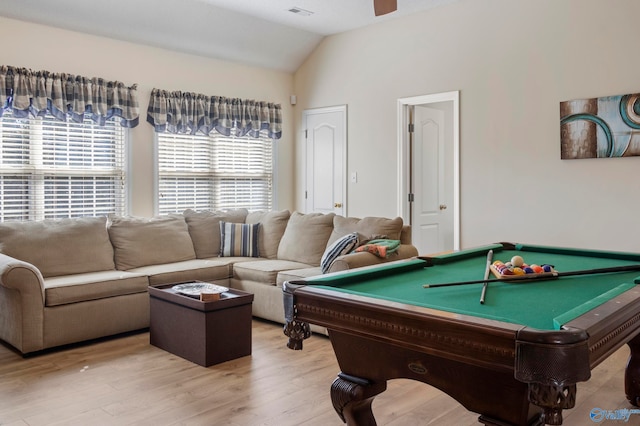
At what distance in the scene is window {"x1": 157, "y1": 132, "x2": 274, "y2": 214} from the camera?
5.77 meters

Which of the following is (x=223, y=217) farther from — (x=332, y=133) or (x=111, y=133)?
(x=332, y=133)

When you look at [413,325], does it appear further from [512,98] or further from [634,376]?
[512,98]

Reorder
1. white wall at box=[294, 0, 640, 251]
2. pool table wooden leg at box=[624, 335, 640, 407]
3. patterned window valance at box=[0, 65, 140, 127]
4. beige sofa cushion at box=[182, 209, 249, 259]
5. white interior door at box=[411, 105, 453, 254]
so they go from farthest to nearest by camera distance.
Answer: white interior door at box=[411, 105, 453, 254] → beige sofa cushion at box=[182, 209, 249, 259] → patterned window valance at box=[0, 65, 140, 127] → white wall at box=[294, 0, 640, 251] → pool table wooden leg at box=[624, 335, 640, 407]

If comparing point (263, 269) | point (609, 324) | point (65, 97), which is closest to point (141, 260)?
point (263, 269)

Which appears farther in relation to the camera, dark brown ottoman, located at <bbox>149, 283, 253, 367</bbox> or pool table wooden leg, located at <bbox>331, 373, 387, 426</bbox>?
dark brown ottoman, located at <bbox>149, 283, 253, 367</bbox>

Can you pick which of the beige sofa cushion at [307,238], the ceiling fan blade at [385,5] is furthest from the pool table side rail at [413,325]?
the beige sofa cushion at [307,238]

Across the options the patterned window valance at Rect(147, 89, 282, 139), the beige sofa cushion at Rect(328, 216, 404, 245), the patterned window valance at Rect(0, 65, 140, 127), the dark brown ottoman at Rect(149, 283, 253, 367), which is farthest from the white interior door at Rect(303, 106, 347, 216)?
the dark brown ottoman at Rect(149, 283, 253, 367)

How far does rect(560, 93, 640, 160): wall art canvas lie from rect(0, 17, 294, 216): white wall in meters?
3.46

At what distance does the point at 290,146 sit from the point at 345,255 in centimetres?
327

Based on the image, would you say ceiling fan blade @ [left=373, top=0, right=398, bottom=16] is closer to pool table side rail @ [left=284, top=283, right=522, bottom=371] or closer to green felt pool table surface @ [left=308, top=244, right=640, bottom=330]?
green felt pool table surface @ [left=308, top=244, right=640, bottom=330]

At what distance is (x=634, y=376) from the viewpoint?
111 inches

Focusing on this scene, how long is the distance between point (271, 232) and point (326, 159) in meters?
1.60

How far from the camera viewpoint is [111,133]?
5.27m

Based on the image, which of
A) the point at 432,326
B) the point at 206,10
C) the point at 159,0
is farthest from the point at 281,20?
the point at 432,326
